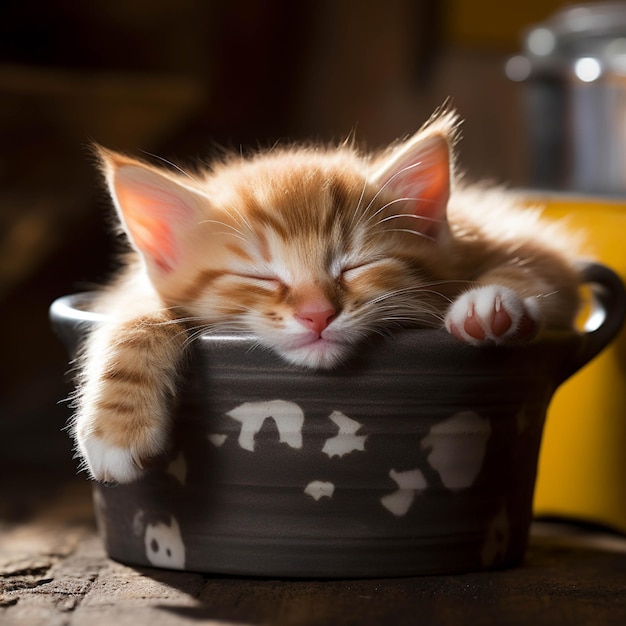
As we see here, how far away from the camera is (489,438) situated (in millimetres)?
1093

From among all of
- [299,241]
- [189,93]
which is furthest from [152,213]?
[189,93]

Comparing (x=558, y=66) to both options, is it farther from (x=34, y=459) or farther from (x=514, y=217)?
(x=34, y=459)

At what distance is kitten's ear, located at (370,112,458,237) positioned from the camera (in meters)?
1.17

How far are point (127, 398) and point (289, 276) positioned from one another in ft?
0.74

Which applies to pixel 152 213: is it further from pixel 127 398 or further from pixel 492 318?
pixel 492 318

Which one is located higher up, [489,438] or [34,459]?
[489,438]

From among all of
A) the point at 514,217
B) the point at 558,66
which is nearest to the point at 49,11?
the point at 558,66

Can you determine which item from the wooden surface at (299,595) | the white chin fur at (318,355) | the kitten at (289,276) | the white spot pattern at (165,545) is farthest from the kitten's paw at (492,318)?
the white spot pattern at (165,545)

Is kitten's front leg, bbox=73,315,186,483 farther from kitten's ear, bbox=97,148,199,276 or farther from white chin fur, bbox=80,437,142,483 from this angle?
kitten's ear, bbox=97,148,199,276

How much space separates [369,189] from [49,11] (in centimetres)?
163

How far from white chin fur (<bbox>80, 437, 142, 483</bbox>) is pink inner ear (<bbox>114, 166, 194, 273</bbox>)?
271mm

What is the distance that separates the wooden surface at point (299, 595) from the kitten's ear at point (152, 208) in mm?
374

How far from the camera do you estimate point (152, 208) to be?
117 cm

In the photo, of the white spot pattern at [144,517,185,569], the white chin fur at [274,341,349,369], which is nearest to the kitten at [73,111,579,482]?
the white chin fur at [274,341,349,369]
